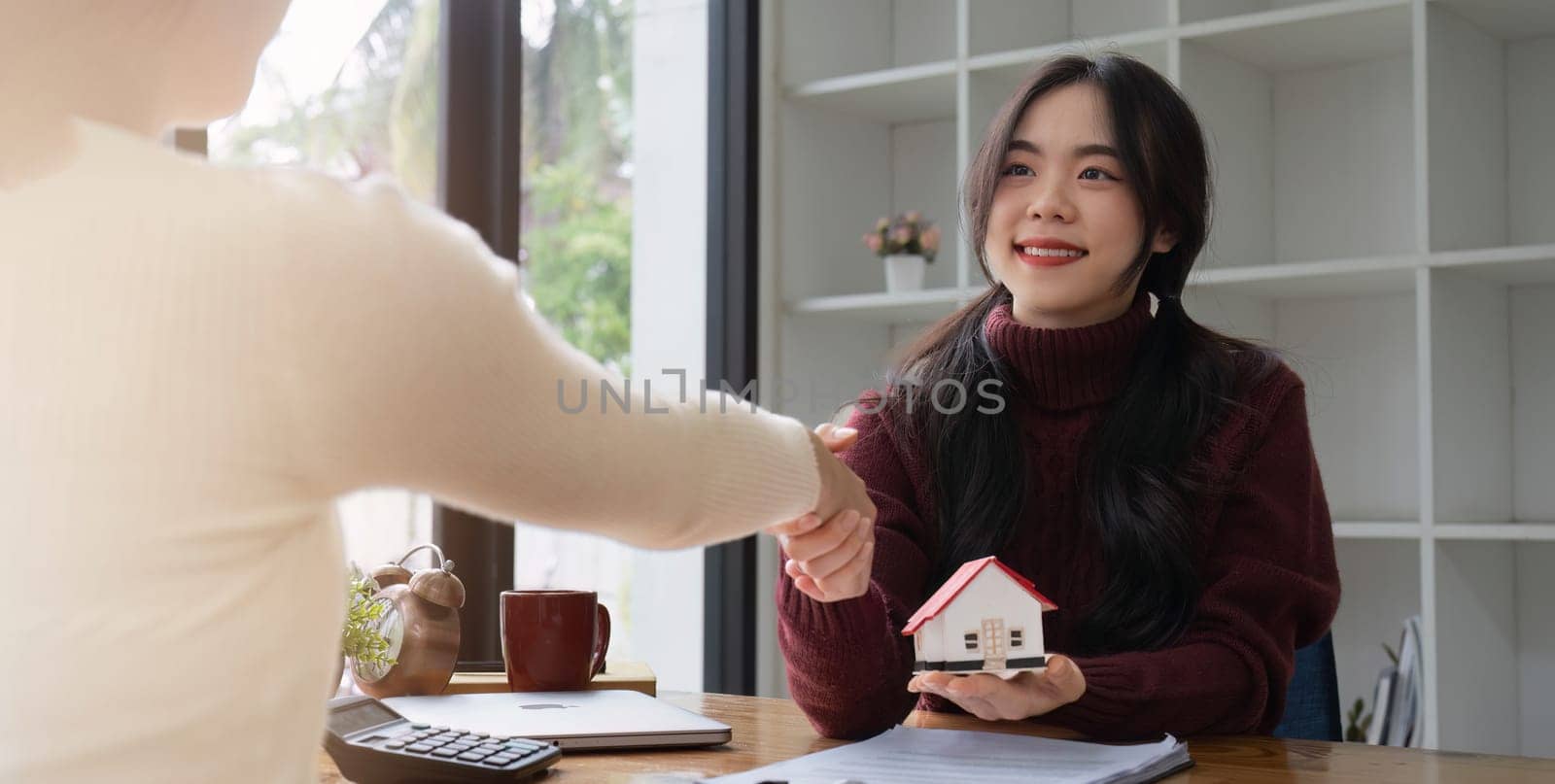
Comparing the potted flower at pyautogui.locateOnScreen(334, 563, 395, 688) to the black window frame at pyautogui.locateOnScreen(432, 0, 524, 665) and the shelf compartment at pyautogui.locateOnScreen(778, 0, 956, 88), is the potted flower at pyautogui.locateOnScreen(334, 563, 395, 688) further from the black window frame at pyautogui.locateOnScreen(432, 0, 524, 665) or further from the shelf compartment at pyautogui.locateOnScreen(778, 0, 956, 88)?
the shelf compartment at pyautogui.locateOnScreen(778, 0, 956, 88)

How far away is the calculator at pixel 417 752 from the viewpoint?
954mm

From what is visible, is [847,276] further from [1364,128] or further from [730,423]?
[730,423]

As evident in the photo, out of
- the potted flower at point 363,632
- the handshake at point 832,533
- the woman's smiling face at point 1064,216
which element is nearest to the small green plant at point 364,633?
the potted flower at point 363,632

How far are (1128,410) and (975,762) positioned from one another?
708 millimetres

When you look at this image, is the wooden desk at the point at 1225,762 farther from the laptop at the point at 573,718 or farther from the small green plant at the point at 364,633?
the small green plant at the point at 364,633

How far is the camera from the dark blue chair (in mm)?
1610

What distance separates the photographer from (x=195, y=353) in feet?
1.94

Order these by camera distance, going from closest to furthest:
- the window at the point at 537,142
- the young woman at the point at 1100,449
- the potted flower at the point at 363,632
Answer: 1. the potted flower at the point at 363,632
2. the young woman at the point at 1100,449
3. the window at the point at 537,142

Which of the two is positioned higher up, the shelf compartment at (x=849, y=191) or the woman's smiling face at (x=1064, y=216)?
the shelf compartment at (x=849, y=191)

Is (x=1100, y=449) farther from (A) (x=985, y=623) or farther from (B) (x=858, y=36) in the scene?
(B) (x=858, y=36)

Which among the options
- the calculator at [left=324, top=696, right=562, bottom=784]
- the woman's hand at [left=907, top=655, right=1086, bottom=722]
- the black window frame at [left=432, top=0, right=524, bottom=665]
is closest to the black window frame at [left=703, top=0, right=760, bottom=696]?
the black window frame at [left=432, top=0, right=524, bottom=665]

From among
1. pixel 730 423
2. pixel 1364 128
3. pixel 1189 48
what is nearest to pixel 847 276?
pixel 1189 48

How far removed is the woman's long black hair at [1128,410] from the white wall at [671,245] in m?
1.17

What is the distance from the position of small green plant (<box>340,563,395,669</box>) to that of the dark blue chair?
3.33 feet
